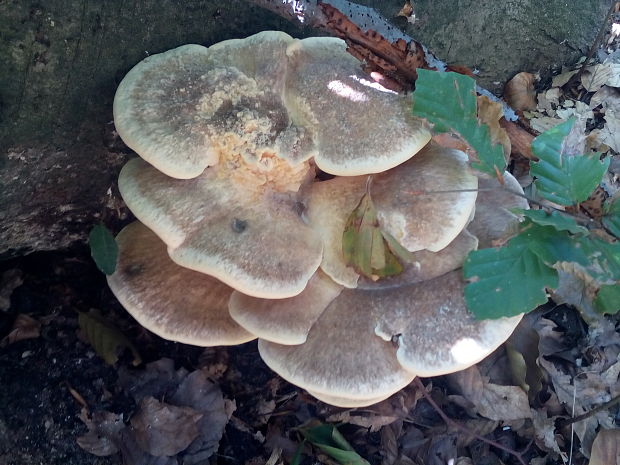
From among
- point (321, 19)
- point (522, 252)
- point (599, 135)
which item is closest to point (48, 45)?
point (321, 19)

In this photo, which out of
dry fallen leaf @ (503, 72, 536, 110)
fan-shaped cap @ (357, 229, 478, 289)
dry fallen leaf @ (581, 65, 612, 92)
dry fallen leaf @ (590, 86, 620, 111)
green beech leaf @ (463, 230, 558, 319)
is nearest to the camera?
green beech leaf @ (463, 230, 558, 319)

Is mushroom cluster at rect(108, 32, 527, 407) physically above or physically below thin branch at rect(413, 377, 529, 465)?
above

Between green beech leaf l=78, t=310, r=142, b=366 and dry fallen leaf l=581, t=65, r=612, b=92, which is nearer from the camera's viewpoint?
green beech leaf l=78, t=310, r=142, b=366

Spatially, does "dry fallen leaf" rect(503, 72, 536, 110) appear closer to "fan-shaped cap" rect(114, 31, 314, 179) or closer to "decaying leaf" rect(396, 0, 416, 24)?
"decaying leaf" rect(396, 0, 416, 24)

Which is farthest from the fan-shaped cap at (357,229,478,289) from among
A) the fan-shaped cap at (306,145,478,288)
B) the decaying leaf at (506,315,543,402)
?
the decaying leaf at (506,315,543,402)

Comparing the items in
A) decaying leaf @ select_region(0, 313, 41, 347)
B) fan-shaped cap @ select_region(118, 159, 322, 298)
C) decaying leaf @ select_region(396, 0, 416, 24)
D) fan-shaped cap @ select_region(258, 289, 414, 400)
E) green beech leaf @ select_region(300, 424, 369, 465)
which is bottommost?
green beech leaf @ select_region(300, 424, 369, 465)

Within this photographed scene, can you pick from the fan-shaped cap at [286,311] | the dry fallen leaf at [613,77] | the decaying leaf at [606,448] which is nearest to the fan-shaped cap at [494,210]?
the fan-shaped cap at [286,311]
